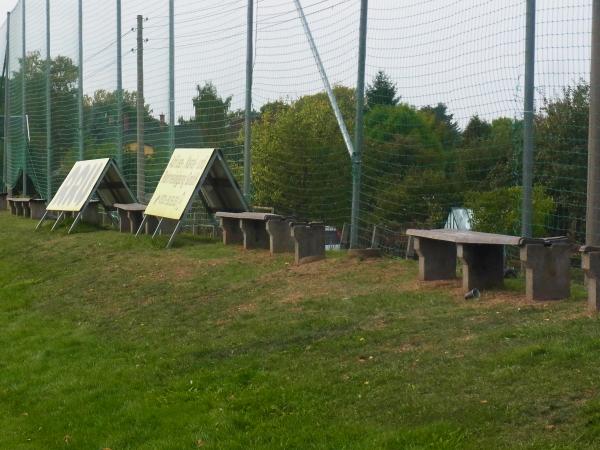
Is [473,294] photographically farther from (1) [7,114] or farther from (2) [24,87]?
(1) [7,114]

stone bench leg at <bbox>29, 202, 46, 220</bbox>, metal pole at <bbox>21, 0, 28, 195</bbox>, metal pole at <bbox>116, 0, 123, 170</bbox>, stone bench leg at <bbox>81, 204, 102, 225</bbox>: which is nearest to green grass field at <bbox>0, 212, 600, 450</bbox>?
stone bench leg at <bbox>81, 204, 102, 225</bbox>

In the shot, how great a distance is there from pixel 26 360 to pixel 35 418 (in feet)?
5.71

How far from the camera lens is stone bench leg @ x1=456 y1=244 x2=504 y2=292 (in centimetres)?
829

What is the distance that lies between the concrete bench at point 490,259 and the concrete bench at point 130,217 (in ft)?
26.9

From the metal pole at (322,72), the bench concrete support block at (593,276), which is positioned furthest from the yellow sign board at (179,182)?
the bench concrete support block at (593,276)

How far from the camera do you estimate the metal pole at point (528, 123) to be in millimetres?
8570

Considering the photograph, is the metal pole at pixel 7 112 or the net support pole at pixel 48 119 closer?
the net support pole at pixel 48 119

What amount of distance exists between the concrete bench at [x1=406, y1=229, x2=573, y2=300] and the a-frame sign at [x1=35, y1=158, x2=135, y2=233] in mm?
9710

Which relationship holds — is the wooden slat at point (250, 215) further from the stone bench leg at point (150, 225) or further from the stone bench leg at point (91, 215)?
the stone bench leg at point (91, 215)

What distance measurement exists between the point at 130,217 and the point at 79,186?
1.98 metres

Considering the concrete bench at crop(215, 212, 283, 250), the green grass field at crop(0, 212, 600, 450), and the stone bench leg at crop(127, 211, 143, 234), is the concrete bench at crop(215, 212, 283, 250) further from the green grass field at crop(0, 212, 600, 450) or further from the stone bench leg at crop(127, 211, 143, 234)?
the stone bench leg at crop(127, 211, 143, 234)

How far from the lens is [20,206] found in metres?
27.0

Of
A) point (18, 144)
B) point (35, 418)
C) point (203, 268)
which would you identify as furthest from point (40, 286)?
point (18, 144)

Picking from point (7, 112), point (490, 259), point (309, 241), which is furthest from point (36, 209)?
point (490, 259)
